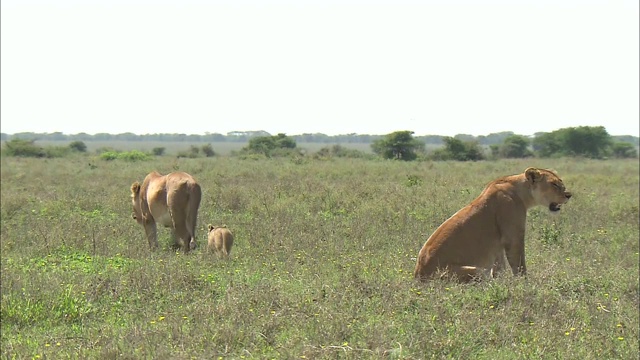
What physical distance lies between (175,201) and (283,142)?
45.7m

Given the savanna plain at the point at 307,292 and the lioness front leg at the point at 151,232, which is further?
the lioness front leg at the point at 151,232

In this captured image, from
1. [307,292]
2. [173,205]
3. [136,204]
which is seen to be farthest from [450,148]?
[307,292]

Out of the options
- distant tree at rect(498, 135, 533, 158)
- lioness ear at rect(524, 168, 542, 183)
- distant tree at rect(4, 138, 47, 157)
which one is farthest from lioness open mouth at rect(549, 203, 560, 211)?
distant tree at rect(498, 135, 533, 158)

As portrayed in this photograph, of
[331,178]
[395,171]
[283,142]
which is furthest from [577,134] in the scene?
[331,178]

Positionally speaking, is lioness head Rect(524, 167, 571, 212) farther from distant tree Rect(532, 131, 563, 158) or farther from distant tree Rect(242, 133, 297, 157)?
distant tree Rect(242, 133, 297, 157)

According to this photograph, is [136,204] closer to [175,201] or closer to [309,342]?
[175,201]

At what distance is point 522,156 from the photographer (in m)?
50.5

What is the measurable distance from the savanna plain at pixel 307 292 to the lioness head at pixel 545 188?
0.80m

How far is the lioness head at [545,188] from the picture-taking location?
781 cm

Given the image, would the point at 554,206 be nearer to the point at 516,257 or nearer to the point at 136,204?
the point at 516,257

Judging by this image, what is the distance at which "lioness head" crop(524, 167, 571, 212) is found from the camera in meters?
7.81

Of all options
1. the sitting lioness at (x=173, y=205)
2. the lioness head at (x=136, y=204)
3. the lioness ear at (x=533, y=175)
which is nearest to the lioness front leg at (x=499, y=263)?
the lioness ear at (x=533, y=175)

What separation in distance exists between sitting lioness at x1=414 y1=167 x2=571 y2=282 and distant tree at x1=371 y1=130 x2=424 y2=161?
116 feet

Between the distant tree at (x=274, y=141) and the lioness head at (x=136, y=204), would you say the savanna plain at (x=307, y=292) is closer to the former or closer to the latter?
the lioness head at (x=136, y=204)
